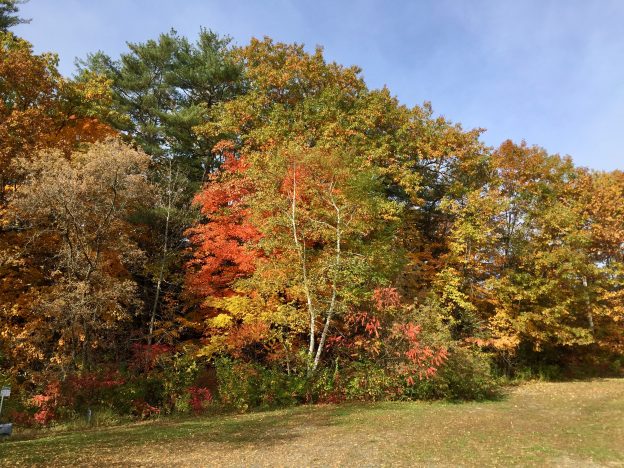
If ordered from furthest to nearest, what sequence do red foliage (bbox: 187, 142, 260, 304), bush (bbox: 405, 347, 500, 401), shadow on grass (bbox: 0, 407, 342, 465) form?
red foliage (bbox: 187, 142, 260, 304)
bush (bbox: 405, 347, 500, 401)
shadow on grass (bbox: 0, 407, 342, 465)

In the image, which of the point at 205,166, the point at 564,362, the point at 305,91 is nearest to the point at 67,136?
the point at 205,166

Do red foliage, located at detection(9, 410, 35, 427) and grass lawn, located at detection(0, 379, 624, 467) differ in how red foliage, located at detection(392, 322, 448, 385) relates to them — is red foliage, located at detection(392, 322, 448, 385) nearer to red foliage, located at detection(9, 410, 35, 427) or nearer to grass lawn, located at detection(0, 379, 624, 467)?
grass lawn, located at detection(0, 379, 624, 467)

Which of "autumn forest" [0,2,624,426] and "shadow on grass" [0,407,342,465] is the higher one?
"autumn forest" [0,2,624,426]

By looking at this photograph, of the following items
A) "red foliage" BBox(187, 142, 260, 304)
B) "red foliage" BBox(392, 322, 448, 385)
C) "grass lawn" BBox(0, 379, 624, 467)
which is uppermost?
"red foliage" BBox(187, 142, 260, 304)

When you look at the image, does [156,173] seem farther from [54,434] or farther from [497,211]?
[497,211]

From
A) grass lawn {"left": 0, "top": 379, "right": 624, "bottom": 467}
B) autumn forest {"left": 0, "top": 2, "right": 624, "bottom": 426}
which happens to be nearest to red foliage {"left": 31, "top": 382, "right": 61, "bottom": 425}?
autumn forest {"left": 0, "top": 2, "right": 624, "bottom": 426}

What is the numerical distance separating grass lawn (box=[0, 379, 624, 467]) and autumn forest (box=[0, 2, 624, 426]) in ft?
6.73

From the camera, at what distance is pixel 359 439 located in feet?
28.5

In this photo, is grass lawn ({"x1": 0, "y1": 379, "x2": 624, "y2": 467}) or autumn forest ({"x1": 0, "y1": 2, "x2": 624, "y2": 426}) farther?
autumn forest ({"x1": 0, "y1": 2, "x2": 624, "y2": 426})

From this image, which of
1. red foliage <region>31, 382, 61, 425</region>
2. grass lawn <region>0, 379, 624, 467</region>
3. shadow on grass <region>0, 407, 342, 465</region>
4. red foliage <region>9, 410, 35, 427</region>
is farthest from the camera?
red foliage <region>31, 382, 61, 425</region>

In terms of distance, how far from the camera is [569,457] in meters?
7.33

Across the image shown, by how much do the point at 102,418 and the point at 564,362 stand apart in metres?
23.8

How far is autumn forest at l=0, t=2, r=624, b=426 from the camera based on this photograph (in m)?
13.8

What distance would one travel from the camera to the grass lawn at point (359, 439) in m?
7.26
